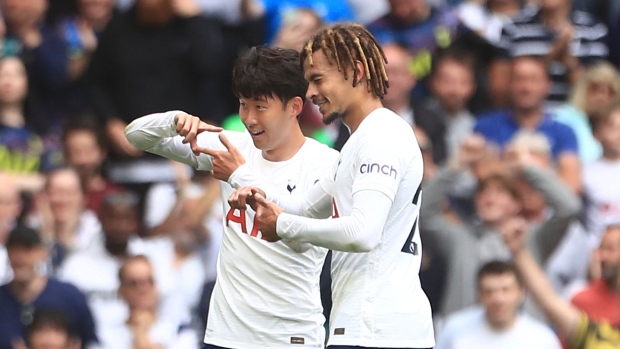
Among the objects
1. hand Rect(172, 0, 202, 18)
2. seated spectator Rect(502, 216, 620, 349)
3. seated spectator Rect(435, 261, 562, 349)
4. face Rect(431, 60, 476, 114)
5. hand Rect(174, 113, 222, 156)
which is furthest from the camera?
face Rect(431, 60, 476, 114)

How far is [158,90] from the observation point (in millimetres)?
9719

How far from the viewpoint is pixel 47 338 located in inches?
310

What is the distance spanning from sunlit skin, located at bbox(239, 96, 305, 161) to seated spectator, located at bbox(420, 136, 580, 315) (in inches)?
105

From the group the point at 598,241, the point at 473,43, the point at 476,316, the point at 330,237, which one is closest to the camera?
the point at 330,237

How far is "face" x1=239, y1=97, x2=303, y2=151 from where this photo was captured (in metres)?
5.67

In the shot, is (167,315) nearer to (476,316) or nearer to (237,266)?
(476,316)

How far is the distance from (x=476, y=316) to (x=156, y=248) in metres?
2.18

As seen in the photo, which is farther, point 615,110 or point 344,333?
point 615,110

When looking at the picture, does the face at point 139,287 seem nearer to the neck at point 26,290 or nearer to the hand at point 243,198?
the neck at point 26,290

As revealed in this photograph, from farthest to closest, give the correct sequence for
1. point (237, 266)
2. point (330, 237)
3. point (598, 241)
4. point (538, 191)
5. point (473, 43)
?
point (473, 43) < point (598, 241) < point (538, 191) < point (237, 266) < point (330, 237)

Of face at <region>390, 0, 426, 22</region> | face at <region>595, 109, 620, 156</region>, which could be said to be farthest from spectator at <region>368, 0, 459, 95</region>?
face at <region>595, 109, 620, 156</region>

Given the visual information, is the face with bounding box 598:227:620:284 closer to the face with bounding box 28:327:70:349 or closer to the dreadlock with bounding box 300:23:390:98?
the face with bounding box 28:327:70:349

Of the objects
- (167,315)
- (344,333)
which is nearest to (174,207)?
(167,315)

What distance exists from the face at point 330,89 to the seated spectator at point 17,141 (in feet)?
14.0
